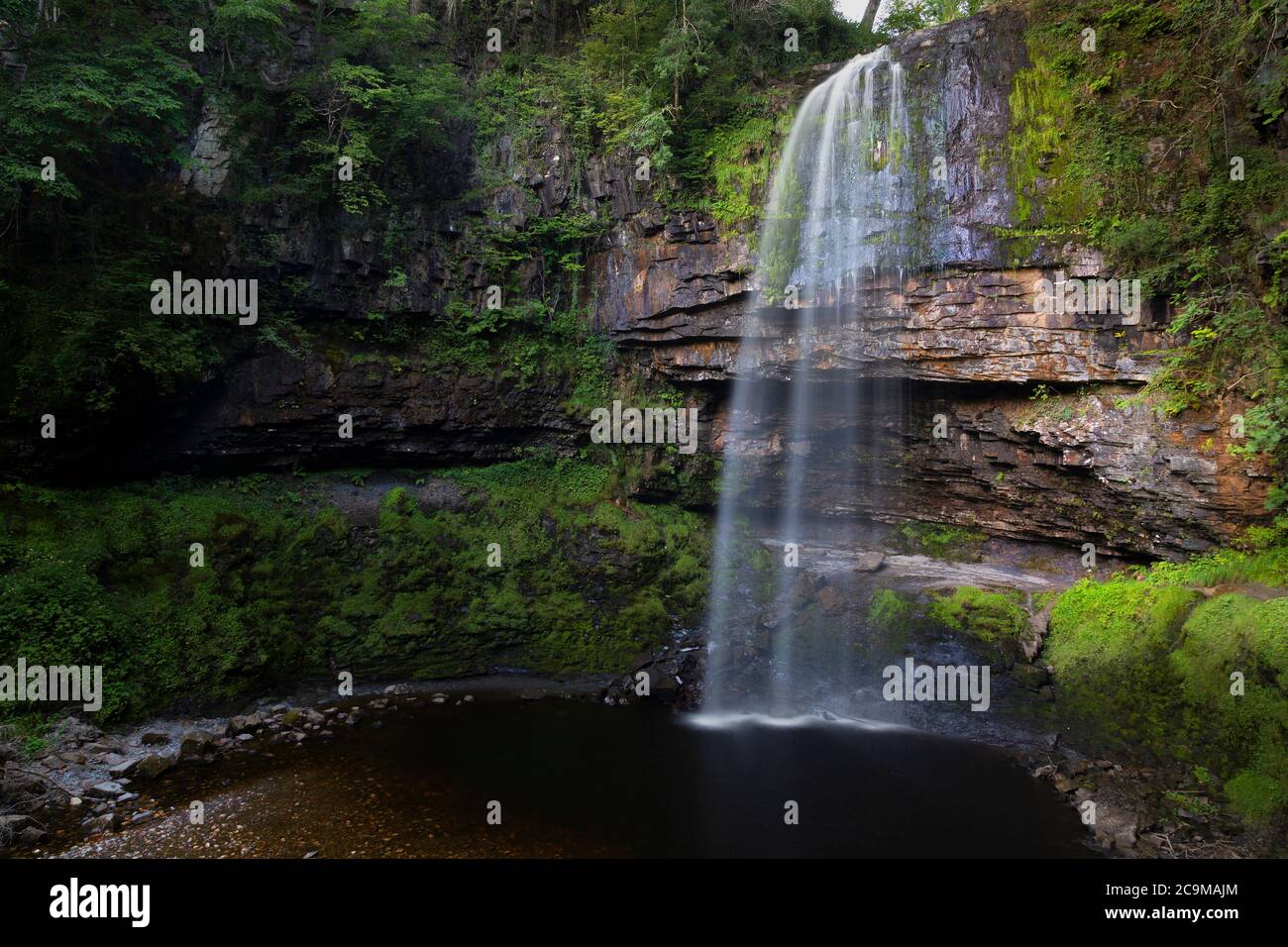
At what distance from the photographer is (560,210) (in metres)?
15.0

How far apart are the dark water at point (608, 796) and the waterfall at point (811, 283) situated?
2.13 m

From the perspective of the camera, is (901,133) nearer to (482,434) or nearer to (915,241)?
(915,241)

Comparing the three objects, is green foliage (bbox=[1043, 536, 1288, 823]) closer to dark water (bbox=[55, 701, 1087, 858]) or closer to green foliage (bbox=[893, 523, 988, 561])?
dark water (bbox=[55, 701, 1087, 858])

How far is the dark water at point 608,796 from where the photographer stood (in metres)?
7.41

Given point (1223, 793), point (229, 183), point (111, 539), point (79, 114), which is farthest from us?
point (229, 183)

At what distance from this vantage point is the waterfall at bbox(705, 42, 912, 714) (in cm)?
1209

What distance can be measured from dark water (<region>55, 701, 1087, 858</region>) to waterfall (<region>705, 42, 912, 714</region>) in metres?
2.13

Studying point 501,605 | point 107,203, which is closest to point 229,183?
point 107,203

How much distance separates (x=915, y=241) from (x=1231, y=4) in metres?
5.29

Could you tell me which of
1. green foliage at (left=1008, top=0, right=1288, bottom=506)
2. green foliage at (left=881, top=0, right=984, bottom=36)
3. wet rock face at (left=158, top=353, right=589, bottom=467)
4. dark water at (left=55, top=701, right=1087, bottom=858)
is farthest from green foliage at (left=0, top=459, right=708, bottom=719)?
green foliage at (left=881, top=0, right=984, bottom=36)

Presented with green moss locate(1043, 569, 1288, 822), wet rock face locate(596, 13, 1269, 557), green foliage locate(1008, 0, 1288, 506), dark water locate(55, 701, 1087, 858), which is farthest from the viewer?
wet rock face locate(596, 13, 1269, 557)

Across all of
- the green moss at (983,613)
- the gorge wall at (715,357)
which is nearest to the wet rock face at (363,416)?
the gorge wall at (715,357)

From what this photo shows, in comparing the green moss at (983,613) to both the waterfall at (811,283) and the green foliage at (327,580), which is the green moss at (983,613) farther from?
the green foliage at (327,580)

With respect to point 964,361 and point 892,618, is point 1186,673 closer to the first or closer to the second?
point 892,618
